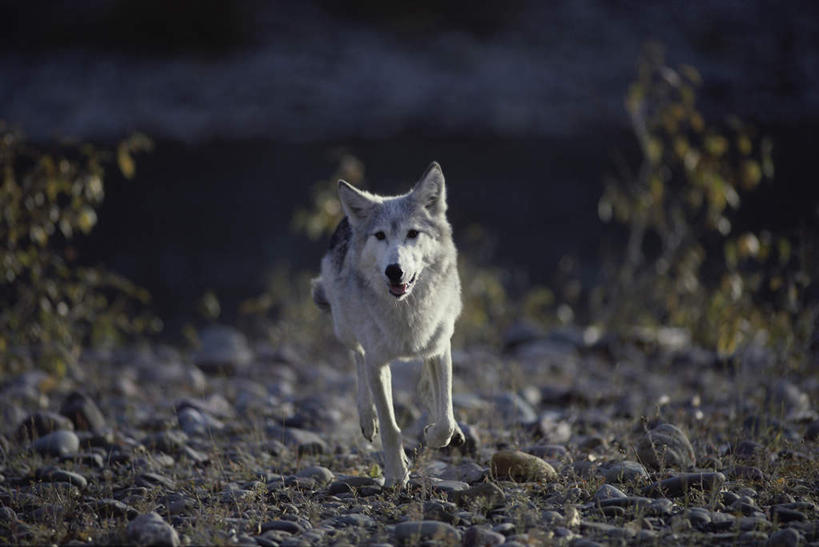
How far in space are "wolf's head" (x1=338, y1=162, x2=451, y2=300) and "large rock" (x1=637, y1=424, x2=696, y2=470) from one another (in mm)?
1473

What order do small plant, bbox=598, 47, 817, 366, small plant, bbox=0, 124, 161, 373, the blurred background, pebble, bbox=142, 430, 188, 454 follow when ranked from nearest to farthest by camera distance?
1. pebble, bbox=142, 430, 188, 454
2. small plant, bbox=0, 124, 161, 373
3. small plant, bbox=598, 47, 817, 366
4. the blurred background

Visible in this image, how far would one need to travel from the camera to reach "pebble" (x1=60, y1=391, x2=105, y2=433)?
224 inches

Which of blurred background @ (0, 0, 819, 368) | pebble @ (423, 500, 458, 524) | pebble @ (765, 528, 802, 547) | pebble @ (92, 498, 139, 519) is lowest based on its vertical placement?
pebble @ (92, 498, 139, 519)


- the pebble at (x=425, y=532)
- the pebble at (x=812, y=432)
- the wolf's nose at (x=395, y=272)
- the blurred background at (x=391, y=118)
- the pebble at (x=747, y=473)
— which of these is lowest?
the pebble at (x=425, y=532)

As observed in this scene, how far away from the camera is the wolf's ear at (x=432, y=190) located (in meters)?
4.56

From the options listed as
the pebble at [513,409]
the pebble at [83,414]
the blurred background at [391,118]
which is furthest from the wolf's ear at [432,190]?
the blurred background at [391,118]

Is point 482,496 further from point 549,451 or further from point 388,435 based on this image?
point 549,451

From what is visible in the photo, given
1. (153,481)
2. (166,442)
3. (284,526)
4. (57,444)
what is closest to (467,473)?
(284,526)

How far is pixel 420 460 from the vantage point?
4.37 metres

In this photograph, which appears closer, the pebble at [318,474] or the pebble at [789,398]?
the pebble at [318,474]

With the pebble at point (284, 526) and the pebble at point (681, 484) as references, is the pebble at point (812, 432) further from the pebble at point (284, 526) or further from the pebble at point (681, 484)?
the pebble at point (284, 526)

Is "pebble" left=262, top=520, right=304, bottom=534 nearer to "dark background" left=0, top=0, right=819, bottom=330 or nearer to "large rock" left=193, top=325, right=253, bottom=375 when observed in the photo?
"large rock" left=193, top=325, right=253, bottom=375

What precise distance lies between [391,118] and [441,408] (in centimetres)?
1139

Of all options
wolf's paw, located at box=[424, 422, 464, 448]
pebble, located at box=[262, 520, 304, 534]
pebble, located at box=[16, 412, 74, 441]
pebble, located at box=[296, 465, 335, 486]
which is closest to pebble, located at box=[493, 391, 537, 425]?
wolf's paw, located at box=[424, 422, 464, 448]
